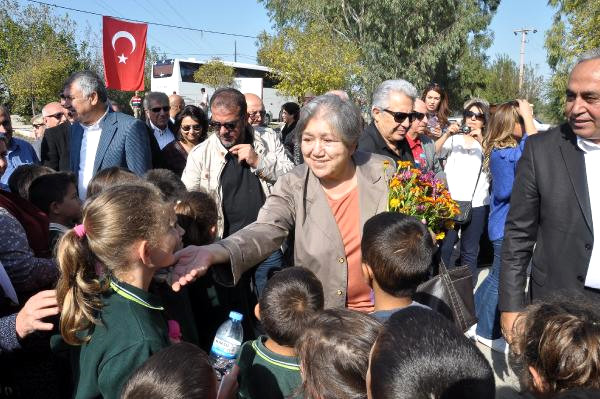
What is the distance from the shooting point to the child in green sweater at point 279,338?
225 centimetres

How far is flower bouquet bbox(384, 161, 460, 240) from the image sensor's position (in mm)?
2727

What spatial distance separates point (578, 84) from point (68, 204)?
304 cm

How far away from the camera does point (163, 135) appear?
6492mm

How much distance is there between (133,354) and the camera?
6.01 ft

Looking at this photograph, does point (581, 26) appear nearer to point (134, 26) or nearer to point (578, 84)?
point (134, 26)

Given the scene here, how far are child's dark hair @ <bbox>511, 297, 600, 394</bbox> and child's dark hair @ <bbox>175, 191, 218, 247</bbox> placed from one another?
5.81ft

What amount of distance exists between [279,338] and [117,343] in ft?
2.41

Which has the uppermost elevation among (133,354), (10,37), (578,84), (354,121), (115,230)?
(10,37)

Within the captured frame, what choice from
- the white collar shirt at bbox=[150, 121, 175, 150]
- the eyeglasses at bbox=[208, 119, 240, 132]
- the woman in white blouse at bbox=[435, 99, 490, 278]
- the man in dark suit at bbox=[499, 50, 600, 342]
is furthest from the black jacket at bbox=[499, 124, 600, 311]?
the white collar shirt at bbox=[150, 121, 175, 150]

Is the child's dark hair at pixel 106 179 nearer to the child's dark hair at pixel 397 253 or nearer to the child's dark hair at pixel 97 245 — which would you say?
the child's dark hair at pixel 97 245

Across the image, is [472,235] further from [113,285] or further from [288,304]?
[113,285]

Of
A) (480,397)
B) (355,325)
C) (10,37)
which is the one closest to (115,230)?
(355,325)

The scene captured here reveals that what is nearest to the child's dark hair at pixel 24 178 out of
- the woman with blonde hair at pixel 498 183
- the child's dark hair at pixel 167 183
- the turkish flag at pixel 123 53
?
the child's dark hair at pixel 167 183

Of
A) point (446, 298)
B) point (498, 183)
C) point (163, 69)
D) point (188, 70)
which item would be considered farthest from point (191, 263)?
point (188, 70)
